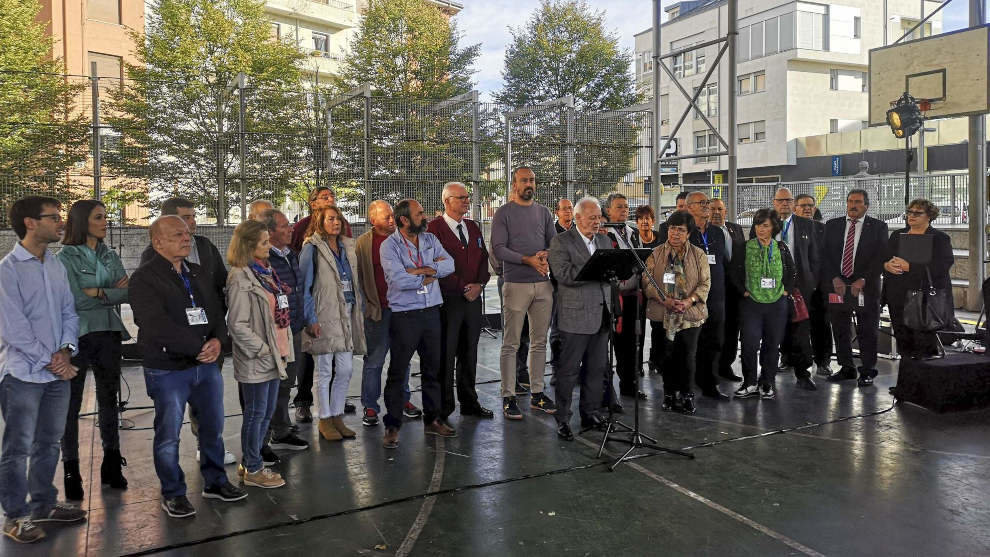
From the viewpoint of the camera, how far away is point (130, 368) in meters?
9.47

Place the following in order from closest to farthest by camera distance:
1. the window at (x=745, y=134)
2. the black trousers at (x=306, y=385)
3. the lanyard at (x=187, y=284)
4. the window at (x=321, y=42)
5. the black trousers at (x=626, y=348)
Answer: the lanyard at (x=187, y=284) < the black trousers at (x=306, y=385) < the black trousers at (x=626, y=348) < the window at (x=745, y=134) < the window at (x=321, y=42)

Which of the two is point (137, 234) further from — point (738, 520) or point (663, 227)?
point (738, 520)

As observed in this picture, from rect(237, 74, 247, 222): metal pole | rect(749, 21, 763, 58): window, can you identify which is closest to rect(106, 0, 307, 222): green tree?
rect(237, 74, 247, 222): metal pole

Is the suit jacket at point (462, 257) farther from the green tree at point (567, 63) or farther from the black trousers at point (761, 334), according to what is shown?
the green tree at point (567, 63)

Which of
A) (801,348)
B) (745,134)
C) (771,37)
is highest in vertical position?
(771,37)

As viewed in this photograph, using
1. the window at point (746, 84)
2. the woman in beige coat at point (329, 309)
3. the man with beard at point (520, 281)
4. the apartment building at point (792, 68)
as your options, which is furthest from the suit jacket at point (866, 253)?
the window at point (746, 84)

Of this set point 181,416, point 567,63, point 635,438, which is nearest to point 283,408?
point 181,416

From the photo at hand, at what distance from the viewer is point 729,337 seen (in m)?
8.47

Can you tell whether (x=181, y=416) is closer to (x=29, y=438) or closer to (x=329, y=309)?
(x=29, y=438)

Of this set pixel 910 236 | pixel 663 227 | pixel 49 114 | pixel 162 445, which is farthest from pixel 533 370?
pixel 49 114

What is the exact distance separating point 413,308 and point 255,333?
58.3 inches

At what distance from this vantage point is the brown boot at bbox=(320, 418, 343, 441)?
6.01 m

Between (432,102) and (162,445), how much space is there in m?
10.0

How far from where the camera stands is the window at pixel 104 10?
28.4 metres
